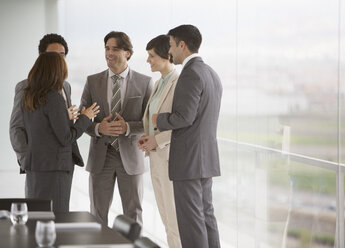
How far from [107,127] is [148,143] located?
1.17 ft

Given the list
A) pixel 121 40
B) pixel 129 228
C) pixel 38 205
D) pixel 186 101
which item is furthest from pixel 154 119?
pixel 129 228

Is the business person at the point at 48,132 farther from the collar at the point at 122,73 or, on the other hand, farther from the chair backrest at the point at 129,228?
the chair backrest at the point at 129,228

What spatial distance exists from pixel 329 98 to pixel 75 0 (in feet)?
22.0

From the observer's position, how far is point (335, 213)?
3217 millimetres

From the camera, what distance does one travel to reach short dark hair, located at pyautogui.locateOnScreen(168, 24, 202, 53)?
3.73 meters

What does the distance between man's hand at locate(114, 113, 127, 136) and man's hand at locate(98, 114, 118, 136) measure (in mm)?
15

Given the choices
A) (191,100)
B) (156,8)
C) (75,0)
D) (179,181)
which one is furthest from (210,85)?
(75,0)

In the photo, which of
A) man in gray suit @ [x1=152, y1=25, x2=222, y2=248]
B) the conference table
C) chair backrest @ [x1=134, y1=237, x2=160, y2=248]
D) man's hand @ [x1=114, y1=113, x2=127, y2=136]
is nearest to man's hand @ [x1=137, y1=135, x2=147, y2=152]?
man's hand @ [x1=114, y1=113, x2=127, y2=136]

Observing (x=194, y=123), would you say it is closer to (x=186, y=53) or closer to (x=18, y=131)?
(x=186, y=53)

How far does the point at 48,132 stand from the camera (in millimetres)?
3727

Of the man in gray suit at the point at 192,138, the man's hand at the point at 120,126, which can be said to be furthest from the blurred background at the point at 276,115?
the man's hand at the point at 120,126

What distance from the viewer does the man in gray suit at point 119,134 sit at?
4.36 m

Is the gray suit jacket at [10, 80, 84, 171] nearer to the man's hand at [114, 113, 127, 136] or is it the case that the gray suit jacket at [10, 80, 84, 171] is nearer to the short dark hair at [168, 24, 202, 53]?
the man's hand at [114, 113, 127, 136]

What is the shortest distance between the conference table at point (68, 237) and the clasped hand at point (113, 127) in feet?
5.30
